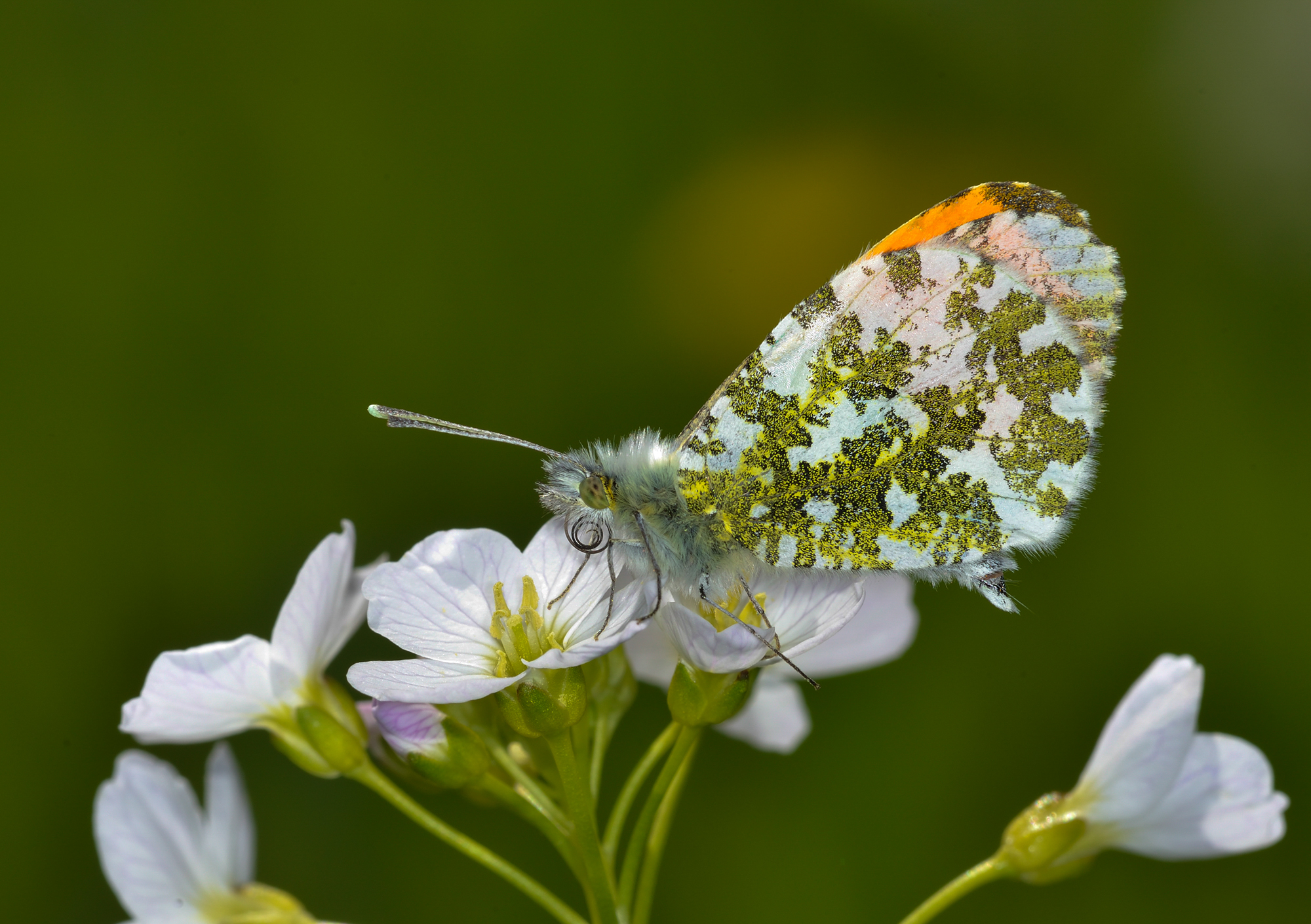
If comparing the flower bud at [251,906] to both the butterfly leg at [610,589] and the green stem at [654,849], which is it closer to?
the green stem at [654,849]

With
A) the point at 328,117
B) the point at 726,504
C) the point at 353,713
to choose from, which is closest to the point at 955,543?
the point at 726,504

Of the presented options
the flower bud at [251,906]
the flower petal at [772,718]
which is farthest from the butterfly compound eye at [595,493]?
the flower bud at [251,906]

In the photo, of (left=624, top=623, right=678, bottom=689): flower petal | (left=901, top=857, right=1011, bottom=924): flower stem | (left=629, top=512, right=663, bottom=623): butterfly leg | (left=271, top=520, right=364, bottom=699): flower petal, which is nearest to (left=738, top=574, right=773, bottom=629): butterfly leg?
(left=629, top=512, right=663, bottom=623): butterfly leg

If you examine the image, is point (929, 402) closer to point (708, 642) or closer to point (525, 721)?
point (708, 642)

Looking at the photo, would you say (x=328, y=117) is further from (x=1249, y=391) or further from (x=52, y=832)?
(x=1249, y=391)

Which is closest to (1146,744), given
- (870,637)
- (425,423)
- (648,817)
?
(870,637)

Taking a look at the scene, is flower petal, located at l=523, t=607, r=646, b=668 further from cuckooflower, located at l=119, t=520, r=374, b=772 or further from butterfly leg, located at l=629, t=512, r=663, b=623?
cuckooflower, located at l=119, t=520, r=374, b=772
